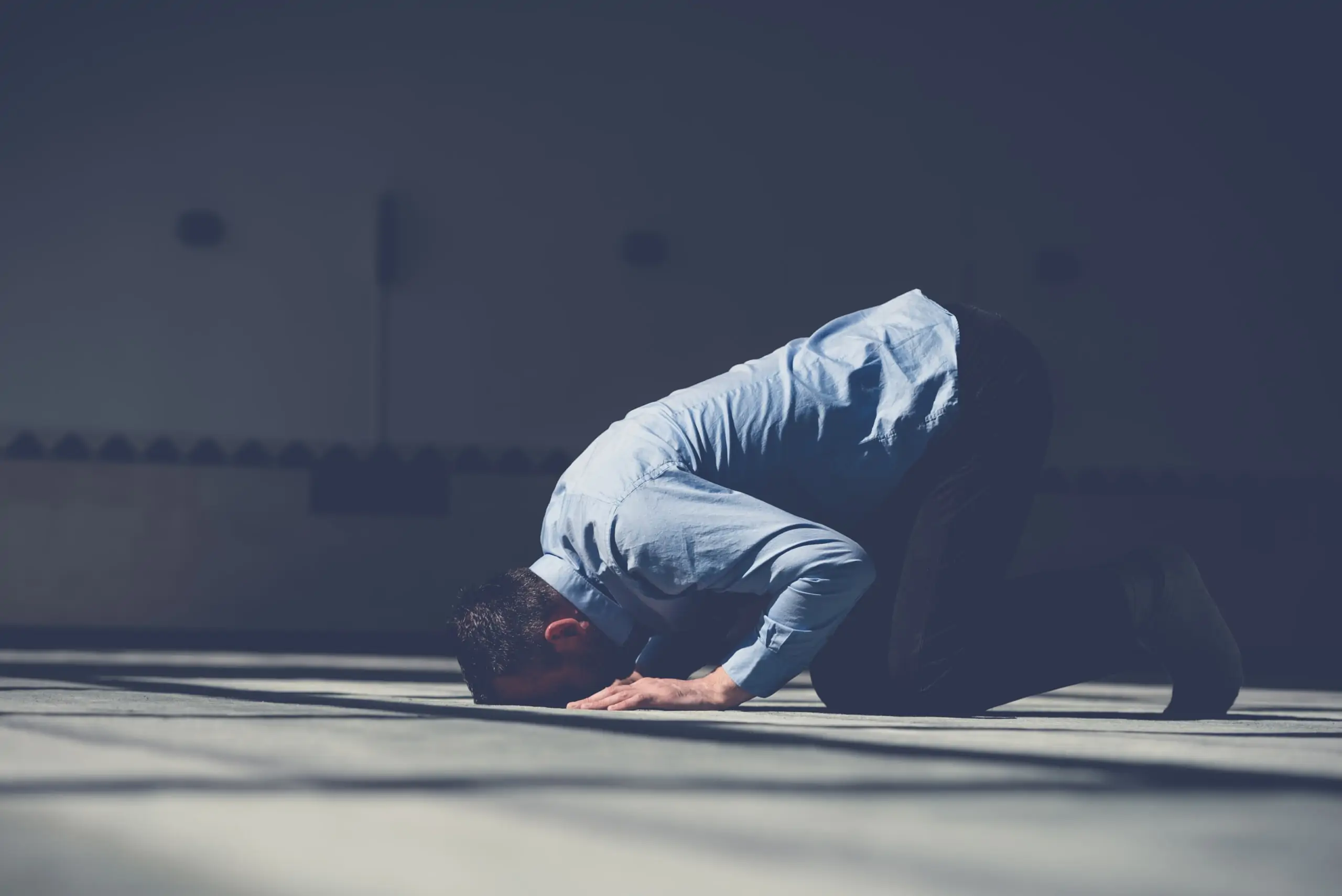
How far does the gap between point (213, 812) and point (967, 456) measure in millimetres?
1678

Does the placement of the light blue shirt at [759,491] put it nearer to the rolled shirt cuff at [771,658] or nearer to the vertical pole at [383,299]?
the rolled shirt cuff at [771,658]

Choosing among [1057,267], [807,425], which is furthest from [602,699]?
[1057,267]

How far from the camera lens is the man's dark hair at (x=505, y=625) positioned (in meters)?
2.56

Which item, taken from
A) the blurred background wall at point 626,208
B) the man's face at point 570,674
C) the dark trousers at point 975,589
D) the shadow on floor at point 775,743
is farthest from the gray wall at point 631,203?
the man's face at point 570,674

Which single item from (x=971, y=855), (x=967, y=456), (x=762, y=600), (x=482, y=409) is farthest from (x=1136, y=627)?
(x=482, y=409)

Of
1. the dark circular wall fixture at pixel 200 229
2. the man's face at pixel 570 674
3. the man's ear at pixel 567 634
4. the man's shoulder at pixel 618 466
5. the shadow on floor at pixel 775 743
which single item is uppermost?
the dark circular wall fixture at pixel 200 229

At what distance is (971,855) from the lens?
1.18 m

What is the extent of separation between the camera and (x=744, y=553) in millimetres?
2410

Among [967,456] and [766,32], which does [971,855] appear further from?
[766,32]

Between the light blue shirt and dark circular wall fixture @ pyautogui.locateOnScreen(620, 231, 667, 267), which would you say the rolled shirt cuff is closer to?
the light blue shirt

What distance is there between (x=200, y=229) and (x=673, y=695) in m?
4.76

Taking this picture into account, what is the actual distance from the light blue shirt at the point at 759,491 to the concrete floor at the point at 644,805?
192 millimetres

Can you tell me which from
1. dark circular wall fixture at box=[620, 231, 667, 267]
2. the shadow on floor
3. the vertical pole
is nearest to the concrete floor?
the shadow on floor

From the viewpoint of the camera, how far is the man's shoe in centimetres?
266
